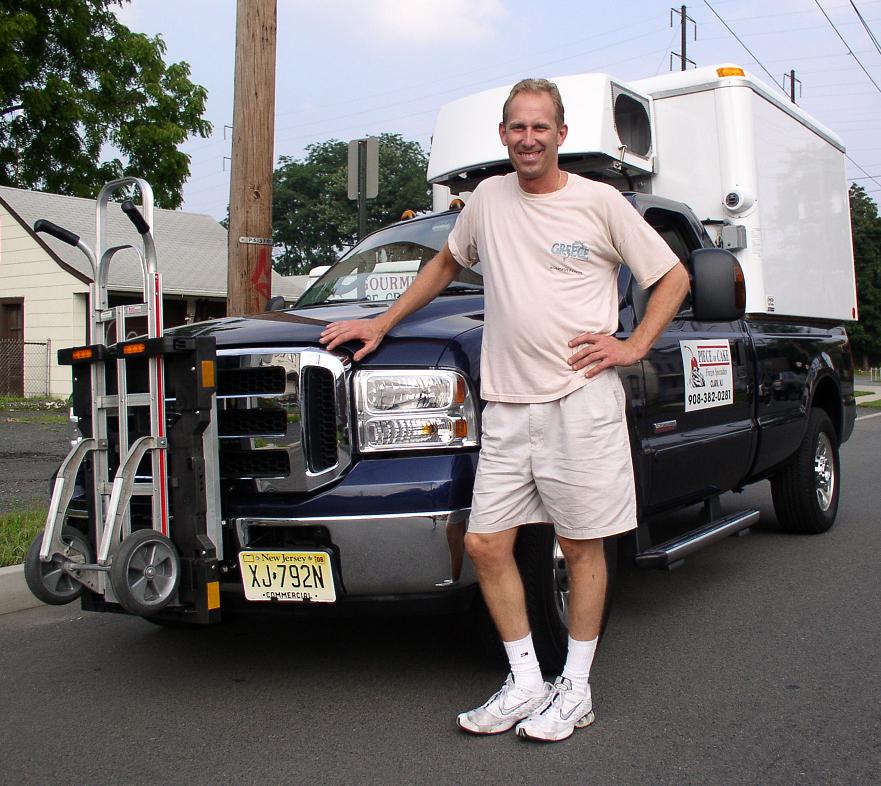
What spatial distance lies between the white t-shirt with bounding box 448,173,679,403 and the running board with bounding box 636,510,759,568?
1.15 metres

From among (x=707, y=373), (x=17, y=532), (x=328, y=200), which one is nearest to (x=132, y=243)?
(x=17, y=532)

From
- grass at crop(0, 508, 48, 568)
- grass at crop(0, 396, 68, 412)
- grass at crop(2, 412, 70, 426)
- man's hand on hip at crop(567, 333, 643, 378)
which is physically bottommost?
grass at crop(0, 508, 48, 568)

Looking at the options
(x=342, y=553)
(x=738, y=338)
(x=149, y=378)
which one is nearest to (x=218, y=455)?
(x=149, y=378)

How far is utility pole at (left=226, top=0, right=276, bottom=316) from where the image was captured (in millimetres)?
6637

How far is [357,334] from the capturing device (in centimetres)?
358

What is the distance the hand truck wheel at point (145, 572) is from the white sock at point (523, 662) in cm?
113

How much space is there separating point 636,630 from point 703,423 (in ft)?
3.33

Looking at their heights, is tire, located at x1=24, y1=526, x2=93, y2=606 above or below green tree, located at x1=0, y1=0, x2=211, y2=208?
below

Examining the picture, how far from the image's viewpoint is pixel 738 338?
17.9ft

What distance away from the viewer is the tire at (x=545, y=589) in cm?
365

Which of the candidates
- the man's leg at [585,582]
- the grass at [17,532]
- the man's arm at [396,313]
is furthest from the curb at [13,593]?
the man's leg at [585,582]

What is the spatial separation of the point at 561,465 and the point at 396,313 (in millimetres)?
837

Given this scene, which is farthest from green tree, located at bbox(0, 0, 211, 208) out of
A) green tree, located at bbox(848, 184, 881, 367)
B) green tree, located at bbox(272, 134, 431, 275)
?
green tree, located at bbox(848, 184, 881, 367)

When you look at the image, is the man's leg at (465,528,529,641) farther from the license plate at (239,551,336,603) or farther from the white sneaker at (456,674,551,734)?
the license plate at (239,551,336,603)
